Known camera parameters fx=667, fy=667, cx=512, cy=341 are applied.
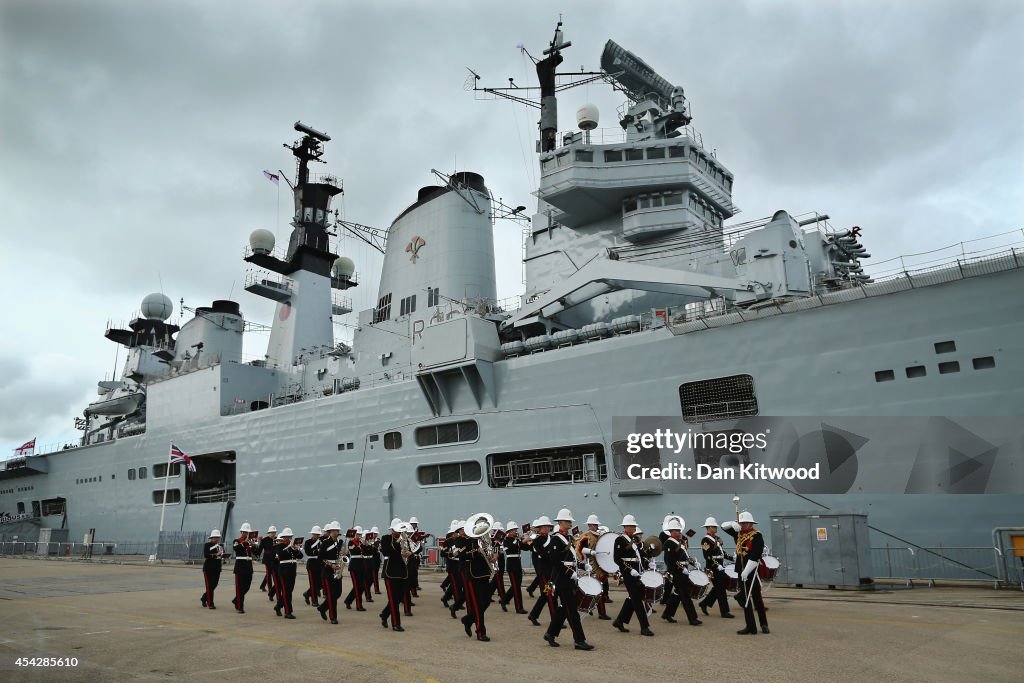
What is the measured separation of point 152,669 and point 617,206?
19320 mm

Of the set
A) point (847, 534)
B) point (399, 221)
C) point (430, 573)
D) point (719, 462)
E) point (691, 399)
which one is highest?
point (399, 221)

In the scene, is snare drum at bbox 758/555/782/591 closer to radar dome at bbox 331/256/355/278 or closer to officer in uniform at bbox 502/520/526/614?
officer in uniform at bbox 502/520/526/614

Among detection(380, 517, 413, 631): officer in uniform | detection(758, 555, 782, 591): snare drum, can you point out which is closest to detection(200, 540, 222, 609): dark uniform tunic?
detection(380, 517, 413, 631): officer in uniform

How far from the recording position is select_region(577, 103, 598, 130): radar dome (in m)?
23.5

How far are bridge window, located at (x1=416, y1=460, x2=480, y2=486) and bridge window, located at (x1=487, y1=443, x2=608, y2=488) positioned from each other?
73 cm

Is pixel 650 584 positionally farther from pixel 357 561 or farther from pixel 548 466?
pixel 548 466

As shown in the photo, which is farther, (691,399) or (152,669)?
(691,399)

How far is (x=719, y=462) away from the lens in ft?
54.0

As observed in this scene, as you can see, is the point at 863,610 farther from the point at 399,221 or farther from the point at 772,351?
the point at 399,221

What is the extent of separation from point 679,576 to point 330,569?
18.2 feet

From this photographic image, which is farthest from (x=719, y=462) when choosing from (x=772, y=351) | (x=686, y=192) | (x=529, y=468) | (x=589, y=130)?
(x=589, y=130)

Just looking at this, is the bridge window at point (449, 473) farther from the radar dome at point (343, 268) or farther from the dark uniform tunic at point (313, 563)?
the radar dome at point (343, 268)

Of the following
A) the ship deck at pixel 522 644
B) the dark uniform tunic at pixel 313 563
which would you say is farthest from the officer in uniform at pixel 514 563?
the dark uniform tunic at pixel 313 563

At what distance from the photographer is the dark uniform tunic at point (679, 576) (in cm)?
962
